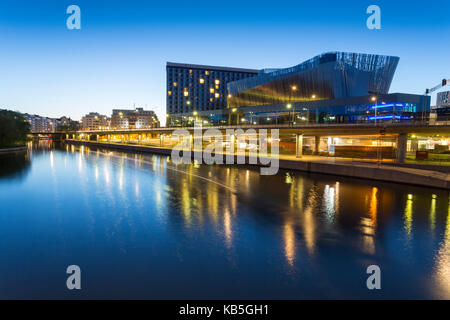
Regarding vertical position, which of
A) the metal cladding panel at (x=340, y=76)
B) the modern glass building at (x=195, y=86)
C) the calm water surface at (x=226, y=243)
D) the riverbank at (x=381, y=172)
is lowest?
the calm water surface at (x=226, y=243)

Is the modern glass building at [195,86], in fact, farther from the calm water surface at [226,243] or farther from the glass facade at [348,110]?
the calm water surface at [226,243]

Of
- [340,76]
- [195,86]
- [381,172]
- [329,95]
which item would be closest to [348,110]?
[329,95]

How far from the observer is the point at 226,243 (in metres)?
12.2

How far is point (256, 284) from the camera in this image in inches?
343

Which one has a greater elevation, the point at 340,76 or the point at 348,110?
the point at 340,76

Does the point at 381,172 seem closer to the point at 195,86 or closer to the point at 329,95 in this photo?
the point at 329,95

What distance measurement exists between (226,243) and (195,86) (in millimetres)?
173094

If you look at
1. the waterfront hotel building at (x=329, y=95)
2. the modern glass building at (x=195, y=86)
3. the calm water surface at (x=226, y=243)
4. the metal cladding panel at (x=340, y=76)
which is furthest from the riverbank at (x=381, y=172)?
the modern glass building at (x=195, y=86)

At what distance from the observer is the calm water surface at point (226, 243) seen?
28.5ft

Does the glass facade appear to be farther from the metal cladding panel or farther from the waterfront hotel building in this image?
the metal cladding panel

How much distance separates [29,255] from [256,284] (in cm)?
908

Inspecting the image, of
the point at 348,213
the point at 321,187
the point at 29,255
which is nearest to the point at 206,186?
the point at 321,187

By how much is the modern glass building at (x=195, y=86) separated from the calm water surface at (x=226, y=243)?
518 feet

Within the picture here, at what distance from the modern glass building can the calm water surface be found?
518ft
